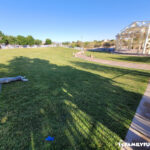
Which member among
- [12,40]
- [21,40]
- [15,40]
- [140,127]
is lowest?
[140,127]

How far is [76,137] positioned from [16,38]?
57570 mm

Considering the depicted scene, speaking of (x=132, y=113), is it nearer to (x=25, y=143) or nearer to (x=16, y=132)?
(x=25, y=143)

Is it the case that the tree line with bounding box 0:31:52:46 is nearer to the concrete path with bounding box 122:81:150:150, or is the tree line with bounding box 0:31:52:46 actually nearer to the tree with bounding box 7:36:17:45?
the tree with bounding box 7:36:17:45

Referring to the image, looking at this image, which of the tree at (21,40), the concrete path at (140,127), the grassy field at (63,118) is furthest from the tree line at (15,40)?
the concrete path at (140,127)

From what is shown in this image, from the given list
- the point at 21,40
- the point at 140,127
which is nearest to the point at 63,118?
the point at 140,127

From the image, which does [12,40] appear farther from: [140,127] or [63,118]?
[140,127]

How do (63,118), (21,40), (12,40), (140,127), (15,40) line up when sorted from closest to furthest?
(140,127) < (63,118) < (12,40) < (15,40) < (21,40)

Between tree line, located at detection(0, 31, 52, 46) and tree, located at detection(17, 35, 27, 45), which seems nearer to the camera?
tree line, located at detection(0, 31, 52, 46)

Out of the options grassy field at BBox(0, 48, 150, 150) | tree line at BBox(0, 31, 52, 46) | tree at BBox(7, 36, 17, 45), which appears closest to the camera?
grassy field at BBox(0, 48, 150, 150)

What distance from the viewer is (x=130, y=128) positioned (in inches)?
80.0

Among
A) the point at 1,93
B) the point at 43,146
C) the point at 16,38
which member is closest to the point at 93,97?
the point at 43,146

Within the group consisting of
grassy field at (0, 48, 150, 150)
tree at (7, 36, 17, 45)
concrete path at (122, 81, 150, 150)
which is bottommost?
concrete path at (122, 81, 150, 150)

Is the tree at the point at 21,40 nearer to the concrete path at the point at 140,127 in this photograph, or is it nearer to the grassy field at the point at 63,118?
the grassy field at the point at 63,118

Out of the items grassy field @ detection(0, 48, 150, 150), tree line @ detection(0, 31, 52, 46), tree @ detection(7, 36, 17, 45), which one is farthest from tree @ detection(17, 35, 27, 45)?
grassy field @ detection(0, 48, 150, 150)
